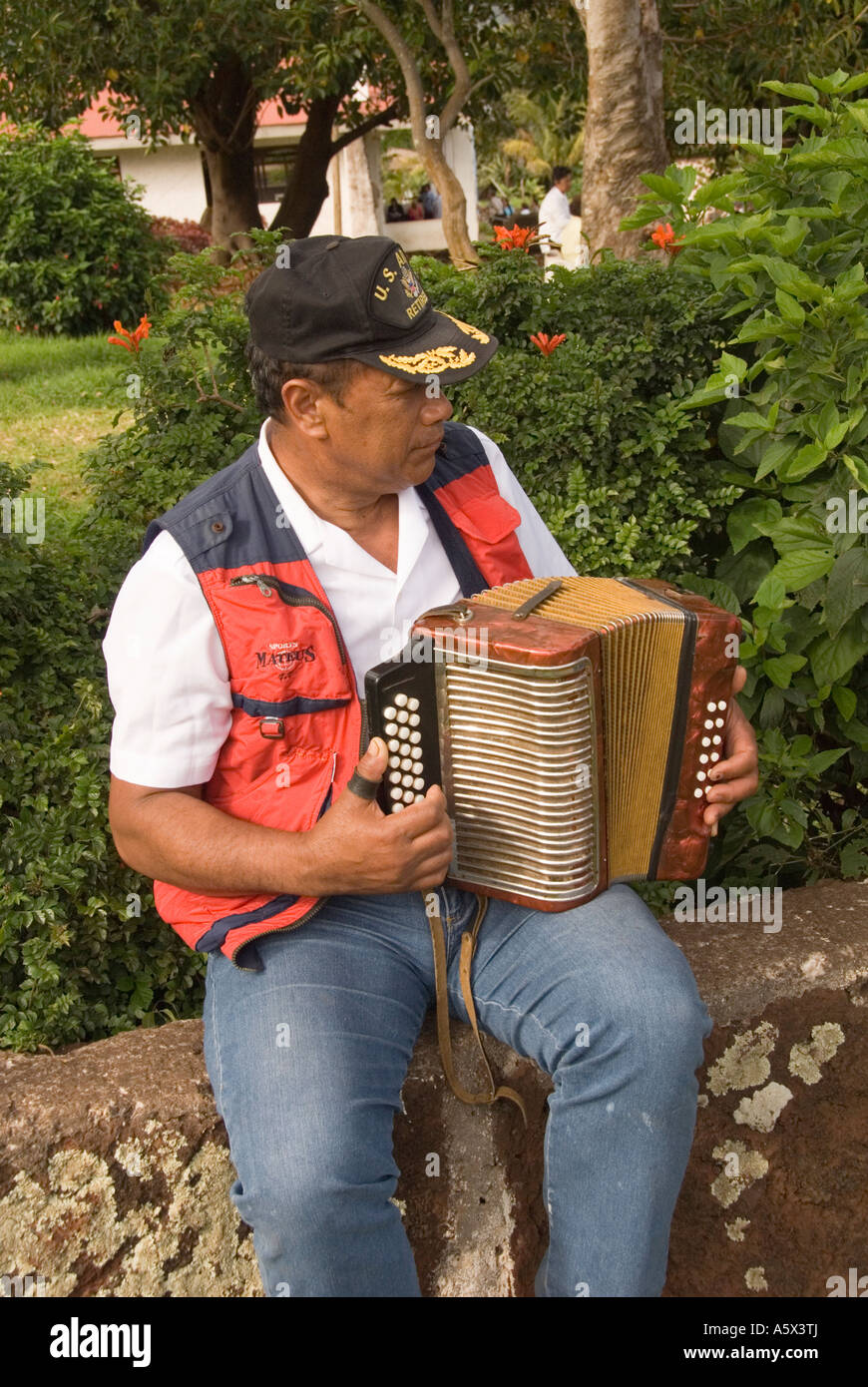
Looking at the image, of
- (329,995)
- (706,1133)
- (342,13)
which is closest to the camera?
(329,995)

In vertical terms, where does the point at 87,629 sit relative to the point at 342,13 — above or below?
below

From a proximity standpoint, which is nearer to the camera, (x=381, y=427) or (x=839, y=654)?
(x=381, y=427)

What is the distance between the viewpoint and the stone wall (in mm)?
2330

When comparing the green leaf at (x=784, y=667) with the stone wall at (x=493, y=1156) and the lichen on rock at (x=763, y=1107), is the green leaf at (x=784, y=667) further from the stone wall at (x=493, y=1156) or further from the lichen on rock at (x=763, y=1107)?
the lichen on rock at (x=763, y=1107)

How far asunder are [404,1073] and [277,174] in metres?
29.1

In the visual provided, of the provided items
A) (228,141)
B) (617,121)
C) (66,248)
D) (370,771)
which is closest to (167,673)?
(370,771)

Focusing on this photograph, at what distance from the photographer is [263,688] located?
7.66 feet

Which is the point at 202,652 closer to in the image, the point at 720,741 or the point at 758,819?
the point at 720,741

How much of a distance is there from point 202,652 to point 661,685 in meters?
0.82

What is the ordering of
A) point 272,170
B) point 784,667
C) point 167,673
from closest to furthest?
point 167,673, point 784,667, point 272,170

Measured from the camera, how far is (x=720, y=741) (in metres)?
2.41

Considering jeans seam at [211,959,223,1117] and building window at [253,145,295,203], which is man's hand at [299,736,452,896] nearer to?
jeans seam at [211,959,223,1117]

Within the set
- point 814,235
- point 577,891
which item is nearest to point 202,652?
point 577,891

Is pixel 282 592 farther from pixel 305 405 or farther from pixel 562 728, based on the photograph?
pixel 562 728
